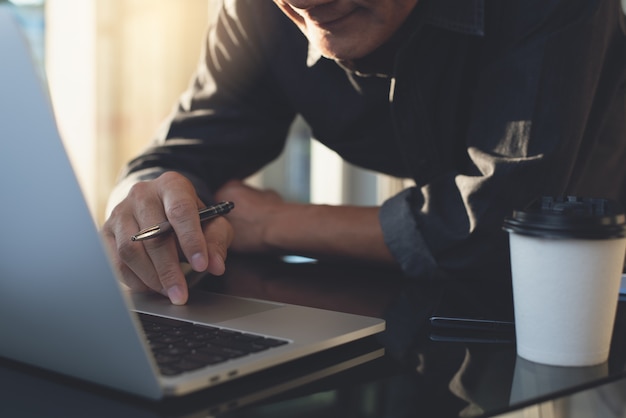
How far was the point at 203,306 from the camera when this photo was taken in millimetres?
722

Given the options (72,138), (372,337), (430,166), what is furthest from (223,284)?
(72,138)

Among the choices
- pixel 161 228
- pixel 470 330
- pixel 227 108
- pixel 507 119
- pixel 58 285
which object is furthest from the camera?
pixel 227 108

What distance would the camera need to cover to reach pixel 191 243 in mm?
786

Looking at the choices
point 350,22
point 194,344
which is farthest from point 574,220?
point 350,22

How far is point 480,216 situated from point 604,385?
447 mm

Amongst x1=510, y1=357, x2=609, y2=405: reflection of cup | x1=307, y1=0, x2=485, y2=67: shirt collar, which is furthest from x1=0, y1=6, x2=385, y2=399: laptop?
x1=307, y1=0, x2=485, y2=67: shirt collar

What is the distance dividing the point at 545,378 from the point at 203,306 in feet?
1.07

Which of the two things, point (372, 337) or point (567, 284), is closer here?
point (567, 284)

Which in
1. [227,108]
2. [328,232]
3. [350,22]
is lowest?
[328,232]

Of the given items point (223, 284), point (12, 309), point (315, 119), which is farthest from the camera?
point (315, 119)

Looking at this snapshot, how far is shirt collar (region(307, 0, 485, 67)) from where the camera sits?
40.5 inches

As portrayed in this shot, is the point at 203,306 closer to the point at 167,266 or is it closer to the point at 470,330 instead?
the point at 167,266

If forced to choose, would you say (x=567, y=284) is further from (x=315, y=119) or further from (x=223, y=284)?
(x=315, y=119)

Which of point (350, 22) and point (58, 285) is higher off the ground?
point (350, 22)
